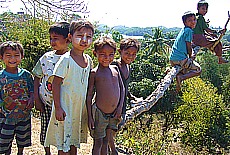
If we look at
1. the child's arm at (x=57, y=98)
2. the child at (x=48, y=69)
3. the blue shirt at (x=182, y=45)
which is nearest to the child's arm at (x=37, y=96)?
the child at (x=48, y=69)

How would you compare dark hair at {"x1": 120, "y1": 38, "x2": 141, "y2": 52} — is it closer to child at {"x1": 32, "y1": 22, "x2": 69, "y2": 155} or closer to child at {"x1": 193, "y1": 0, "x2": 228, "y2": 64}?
child at {"x1": 32, "y1": 22, "x2": 69, "y2": 155}

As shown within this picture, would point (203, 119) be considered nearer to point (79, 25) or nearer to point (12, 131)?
point (12, 131)

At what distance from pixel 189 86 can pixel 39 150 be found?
641 inches

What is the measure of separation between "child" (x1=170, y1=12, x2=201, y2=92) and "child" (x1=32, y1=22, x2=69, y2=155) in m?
1.84

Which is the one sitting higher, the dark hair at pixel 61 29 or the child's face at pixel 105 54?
the dark hair at pixel 61 29

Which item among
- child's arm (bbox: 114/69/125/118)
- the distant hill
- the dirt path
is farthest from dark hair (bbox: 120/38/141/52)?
the distant hill

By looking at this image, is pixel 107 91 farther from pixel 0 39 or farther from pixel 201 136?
pixel 201 136

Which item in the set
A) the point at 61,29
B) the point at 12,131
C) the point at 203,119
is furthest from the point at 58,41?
the point at 203,119

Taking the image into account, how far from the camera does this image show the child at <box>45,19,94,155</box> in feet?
6.32

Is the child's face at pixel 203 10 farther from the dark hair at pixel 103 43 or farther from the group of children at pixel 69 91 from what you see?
the dark hair at pixel 103 43

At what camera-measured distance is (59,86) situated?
6.32 ft

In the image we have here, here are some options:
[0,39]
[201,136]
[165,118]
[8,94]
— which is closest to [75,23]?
[8,94]

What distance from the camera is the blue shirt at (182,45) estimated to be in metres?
3.62

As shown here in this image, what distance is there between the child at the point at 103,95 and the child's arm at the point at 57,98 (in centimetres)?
19
